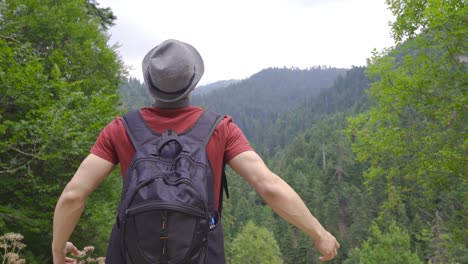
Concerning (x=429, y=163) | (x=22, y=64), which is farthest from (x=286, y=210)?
(x=22, y=64)

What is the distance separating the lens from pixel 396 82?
9.80 m

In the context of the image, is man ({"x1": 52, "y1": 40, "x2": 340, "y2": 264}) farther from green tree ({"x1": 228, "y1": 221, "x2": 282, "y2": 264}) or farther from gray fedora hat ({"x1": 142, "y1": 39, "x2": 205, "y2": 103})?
green tree ({"x1": 228, "y1": 221, "x2": 282, "y2": 264})

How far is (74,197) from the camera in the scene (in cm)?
186

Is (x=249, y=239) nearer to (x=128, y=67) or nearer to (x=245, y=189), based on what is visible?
(x=128, y=67)

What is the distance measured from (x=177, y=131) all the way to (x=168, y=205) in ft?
1.34

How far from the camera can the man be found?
71.9 inches

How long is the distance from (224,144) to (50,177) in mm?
12475

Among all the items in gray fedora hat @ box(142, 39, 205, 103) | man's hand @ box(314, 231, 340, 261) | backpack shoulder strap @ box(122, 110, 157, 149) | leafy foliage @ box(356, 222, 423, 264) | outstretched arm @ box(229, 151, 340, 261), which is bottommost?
leafy foliage @ box(356, 222, 423, 264)

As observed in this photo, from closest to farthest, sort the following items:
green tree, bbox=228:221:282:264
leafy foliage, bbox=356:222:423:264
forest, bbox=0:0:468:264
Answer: forest, bbox=0:0:468:264 → leafy foliage, bbox=356:222:423:264 → green tree, bbox=228:221:282:264

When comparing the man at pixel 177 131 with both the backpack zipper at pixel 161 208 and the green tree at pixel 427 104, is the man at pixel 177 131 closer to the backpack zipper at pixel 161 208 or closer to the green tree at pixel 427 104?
the backpack zipper at pixel 161 208

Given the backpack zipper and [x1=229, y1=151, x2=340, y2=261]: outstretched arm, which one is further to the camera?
[x1=229, y1=151, x2=340, y2=261]: outstretched arm

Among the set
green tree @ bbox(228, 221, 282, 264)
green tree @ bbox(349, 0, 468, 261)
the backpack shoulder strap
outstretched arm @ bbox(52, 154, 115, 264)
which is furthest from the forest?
green tree @ bbox(228, 221, 282, 264)

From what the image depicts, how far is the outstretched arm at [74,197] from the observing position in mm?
1868

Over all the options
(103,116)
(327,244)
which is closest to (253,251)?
(103,116)
